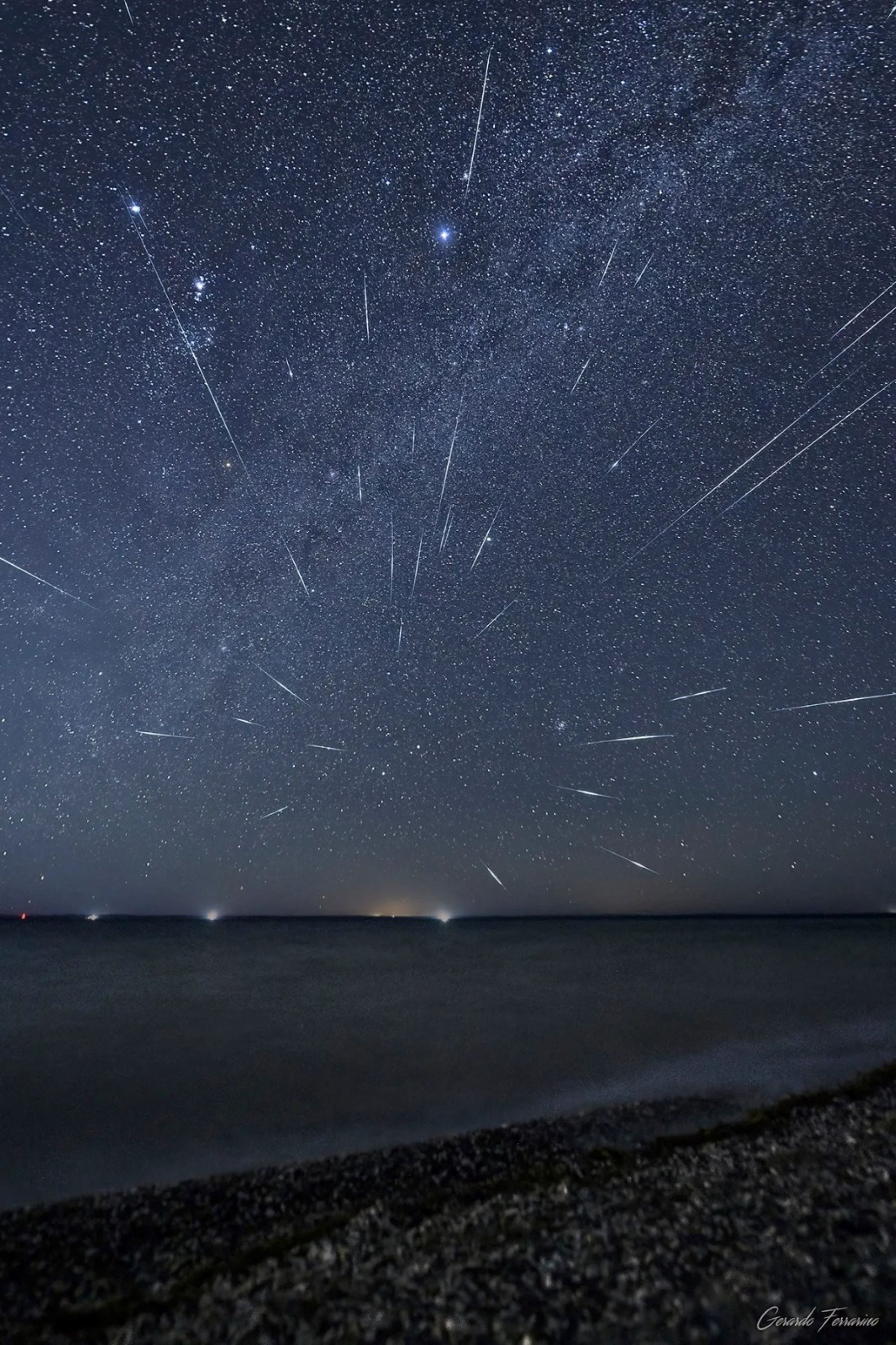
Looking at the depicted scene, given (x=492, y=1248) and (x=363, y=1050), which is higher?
(x=492, y=1248)

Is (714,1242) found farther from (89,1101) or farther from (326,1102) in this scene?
(89,1101)

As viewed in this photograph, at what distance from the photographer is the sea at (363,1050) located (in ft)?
42.8

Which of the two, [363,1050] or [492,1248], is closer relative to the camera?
[492,1248]

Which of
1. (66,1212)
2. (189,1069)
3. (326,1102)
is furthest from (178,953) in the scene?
(66,1212)

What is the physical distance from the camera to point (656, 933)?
100938mm

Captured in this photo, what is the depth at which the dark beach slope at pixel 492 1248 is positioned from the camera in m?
5.48

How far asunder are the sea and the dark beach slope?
238cm

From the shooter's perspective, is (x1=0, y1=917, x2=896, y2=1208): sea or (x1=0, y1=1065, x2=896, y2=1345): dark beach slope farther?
(x1=0, y1=917, x2=896, y2=1208): sea

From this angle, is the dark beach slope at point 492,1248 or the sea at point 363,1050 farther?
the sea at point 363,1050

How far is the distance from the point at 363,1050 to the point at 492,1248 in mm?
16563

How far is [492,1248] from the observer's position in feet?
21.7

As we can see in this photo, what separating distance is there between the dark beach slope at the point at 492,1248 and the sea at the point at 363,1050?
7.82ft

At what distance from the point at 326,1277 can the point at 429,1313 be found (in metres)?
1.38

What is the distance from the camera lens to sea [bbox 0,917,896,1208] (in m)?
A: 13.0
